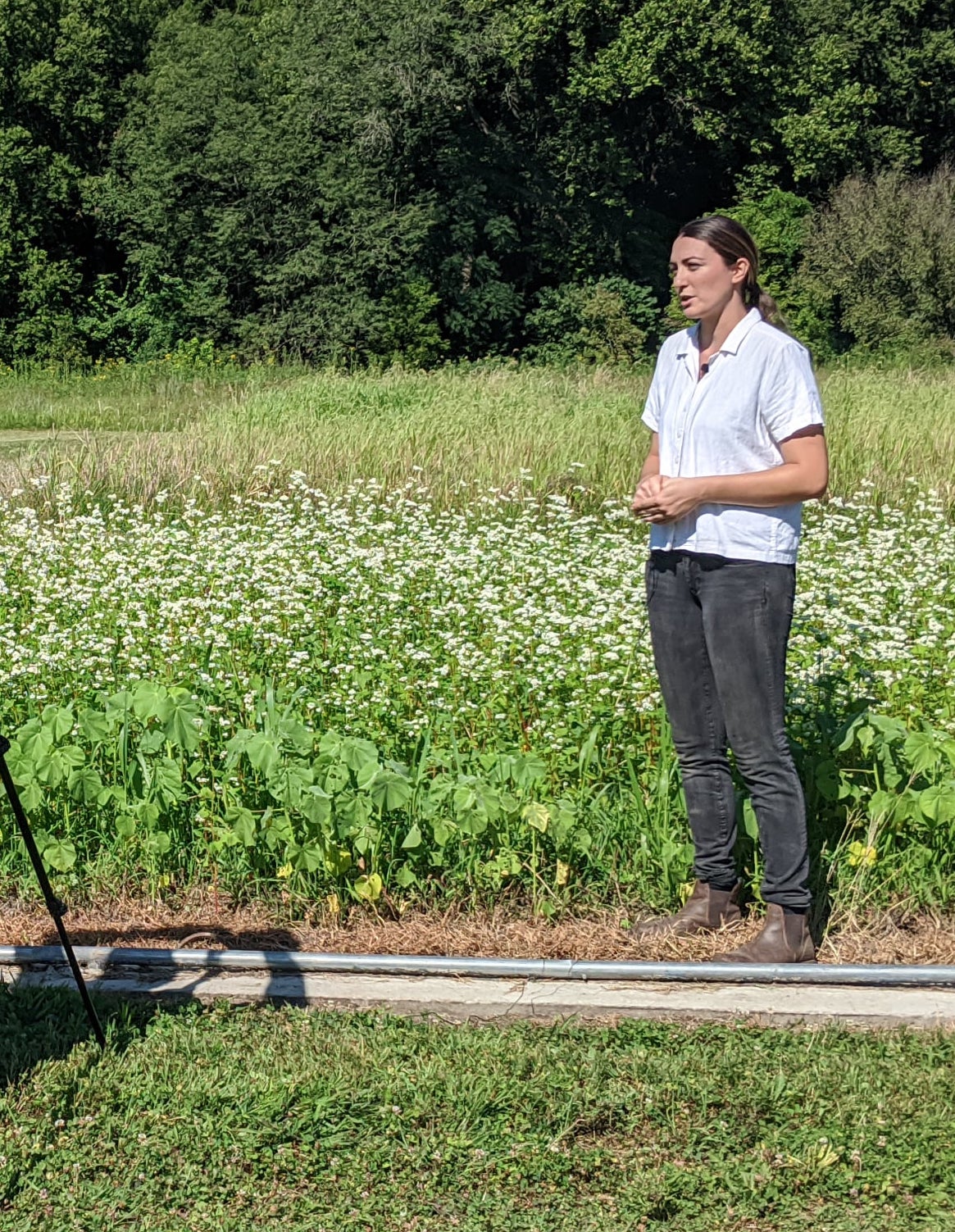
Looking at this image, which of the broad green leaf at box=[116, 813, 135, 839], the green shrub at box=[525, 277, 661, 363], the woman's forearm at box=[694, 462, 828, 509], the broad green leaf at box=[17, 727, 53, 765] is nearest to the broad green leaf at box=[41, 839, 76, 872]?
the broad green leaf at box=[116, 813, 135, 839]

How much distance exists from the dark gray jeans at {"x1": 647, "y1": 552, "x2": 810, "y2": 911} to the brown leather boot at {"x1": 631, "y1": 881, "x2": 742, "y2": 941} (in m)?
0.04

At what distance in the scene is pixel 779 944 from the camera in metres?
3.96

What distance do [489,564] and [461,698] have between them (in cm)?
216

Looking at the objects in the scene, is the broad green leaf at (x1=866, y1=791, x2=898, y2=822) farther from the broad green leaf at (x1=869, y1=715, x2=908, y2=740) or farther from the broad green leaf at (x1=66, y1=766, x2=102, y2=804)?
the broad green leaf at (x1=66, y1=766, x2=102, y2=804)

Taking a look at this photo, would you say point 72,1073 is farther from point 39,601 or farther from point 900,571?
point 900,571

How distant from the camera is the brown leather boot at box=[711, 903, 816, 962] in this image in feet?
12.9

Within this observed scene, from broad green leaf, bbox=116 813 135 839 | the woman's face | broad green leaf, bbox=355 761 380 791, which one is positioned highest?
the woman's face

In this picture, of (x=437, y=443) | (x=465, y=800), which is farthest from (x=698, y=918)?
(x=437, y=443)

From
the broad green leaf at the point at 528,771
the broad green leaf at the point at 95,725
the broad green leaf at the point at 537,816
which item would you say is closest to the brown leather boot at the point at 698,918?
the broad green leaf at the point at 537,816

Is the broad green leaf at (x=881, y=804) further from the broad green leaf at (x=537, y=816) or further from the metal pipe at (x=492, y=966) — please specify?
the broad green leaf at (x=537, y=816)

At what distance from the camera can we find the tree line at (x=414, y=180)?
119 ft

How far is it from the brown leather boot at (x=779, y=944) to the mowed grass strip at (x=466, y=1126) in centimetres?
33

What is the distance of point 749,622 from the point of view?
3756 mm

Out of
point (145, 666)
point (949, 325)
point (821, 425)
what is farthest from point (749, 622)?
point (949, 325)
